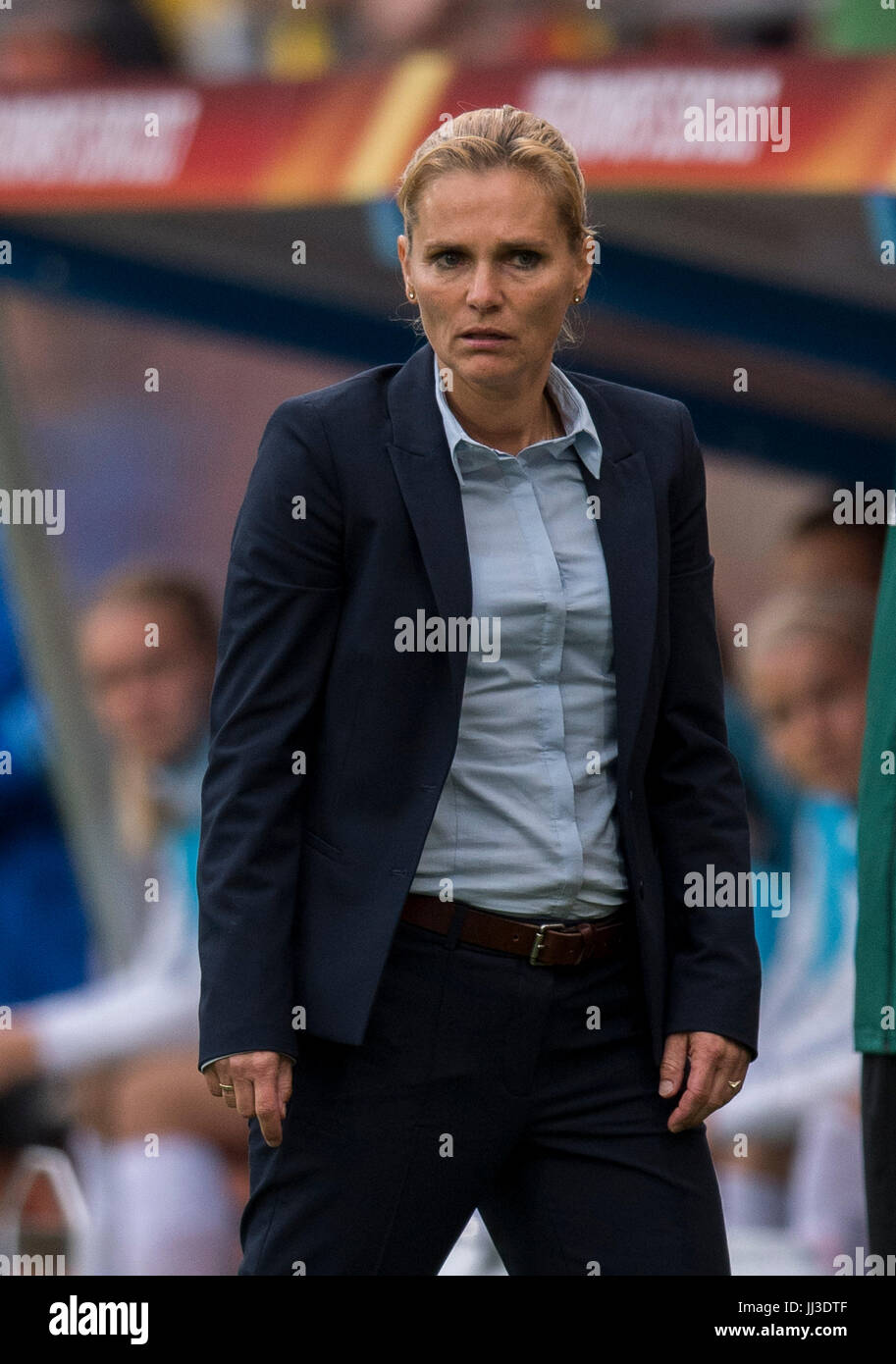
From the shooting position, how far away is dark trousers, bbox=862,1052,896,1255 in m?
2.46

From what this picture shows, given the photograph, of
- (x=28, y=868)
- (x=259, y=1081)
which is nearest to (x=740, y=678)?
(x=28, y=868)

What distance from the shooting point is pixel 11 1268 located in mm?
4629

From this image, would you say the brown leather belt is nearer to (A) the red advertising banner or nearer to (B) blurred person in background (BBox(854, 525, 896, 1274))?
(B) blurred person in background (BBox(854, 525, 896, 1274))

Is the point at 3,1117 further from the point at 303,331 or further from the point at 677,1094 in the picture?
the point at 677,1094

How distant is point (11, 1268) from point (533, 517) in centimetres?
288

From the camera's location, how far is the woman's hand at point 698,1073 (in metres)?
2.29

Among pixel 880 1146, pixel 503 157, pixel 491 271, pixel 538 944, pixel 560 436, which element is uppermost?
pixel 503 157

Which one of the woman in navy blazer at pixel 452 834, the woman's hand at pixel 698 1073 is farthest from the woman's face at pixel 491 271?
A: the woman's hand at pixel 698 1073

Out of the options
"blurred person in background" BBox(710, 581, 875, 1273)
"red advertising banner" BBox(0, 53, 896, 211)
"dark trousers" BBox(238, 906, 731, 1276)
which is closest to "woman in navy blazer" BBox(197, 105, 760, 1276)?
"dark trousers" BBox(238, 906, 731, 1276)

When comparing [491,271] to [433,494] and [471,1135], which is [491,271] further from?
[471,1135]

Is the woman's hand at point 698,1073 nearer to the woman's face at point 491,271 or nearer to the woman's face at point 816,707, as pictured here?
the woman's face at point 491,271

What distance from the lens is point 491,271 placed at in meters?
2.23

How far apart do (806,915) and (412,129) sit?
178 centimetres

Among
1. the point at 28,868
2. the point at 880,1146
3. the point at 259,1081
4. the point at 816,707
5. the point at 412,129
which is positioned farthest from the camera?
the point at 28,868
